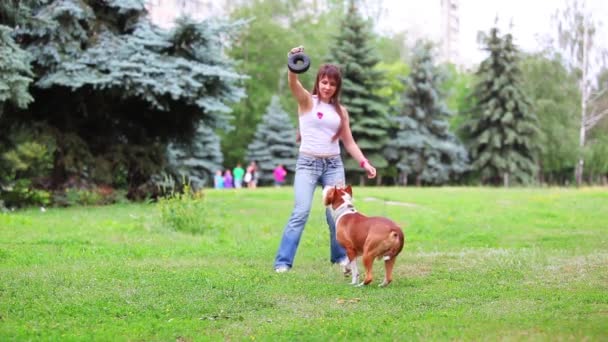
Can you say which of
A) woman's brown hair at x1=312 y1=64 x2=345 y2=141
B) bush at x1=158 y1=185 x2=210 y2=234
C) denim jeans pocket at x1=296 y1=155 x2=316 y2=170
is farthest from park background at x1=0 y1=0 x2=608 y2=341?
woman's brown hair at x1=312 y1=64 x2=345 y2=141

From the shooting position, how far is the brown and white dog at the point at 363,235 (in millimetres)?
6508

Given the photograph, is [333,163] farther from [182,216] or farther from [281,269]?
[182,216]

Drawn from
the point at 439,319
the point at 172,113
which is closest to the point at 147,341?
the point at 439,319

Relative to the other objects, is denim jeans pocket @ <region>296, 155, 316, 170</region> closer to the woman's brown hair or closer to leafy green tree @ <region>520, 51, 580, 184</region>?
the woman's brown hair

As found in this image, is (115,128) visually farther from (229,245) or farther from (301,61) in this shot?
(301,61)

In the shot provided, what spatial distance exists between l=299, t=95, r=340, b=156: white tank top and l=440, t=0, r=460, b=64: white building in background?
81928 mm

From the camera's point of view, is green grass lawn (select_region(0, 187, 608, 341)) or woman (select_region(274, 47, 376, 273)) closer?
green grass lawn (select_region(0, 187, 608, 341))

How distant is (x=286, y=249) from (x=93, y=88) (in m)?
11.3

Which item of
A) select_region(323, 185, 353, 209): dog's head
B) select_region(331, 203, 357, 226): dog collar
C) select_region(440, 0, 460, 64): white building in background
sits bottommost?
select_region(331, 203, 357, 226): dog collar

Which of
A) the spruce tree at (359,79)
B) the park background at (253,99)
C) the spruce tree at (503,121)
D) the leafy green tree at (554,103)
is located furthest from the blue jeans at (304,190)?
A: the leafy green tree at (554,103)

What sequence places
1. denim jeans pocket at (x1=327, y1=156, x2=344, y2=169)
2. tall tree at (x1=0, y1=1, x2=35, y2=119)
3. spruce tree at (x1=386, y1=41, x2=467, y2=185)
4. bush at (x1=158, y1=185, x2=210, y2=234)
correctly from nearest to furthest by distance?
denim jeans pocket at (x1=327, y1=156, x2=344, y2=169) < bush at (x1=158, y1=185, x2=210, y2=234) < tall tree at (x1=0, y1=1, x2=35, y2=119) < spruce tree at (x1=386, y1=41, x2=467, y2=185)

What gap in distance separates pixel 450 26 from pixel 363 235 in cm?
8552

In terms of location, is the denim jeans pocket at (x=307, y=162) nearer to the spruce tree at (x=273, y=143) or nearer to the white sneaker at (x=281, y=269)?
the white sneaker at (x=281, y=269)

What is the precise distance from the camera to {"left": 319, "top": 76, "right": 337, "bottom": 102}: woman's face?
7.68 m
